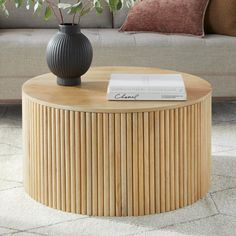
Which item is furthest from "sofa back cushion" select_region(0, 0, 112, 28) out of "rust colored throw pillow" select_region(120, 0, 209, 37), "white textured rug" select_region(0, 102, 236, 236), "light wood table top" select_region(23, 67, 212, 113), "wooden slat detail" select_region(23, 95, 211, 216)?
"wooden slat detail" select_region(23, 95, 211, 216)

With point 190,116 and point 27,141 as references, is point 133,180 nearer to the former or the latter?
point 190,116

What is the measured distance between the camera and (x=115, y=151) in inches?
94.5

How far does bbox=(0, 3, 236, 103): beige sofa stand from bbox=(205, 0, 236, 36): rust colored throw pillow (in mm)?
132

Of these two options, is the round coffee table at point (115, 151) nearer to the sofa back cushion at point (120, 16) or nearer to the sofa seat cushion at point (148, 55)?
Answer: the sofa seat cushion at point (148, 55)

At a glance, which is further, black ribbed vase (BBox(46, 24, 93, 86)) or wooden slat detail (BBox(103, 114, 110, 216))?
black ribbed vase (BBox(46, 24, 93, 86))

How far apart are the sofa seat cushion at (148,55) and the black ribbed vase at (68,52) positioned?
1.12 metres

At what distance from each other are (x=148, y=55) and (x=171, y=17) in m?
0.34

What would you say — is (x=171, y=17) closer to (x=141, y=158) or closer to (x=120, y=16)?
(x=120, y=16)

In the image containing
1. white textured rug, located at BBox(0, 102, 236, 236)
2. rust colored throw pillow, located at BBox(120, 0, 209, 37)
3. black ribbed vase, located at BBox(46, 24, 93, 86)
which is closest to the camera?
white textured rug, located at BBox(0, 102, 236, 236)

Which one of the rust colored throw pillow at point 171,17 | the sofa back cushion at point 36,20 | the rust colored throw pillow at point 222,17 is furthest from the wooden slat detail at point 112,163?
the sofa back cushion at point 36,20

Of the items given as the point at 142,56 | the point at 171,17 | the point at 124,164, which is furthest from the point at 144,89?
the point at 171,17

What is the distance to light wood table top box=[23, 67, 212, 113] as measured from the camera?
2389 mm

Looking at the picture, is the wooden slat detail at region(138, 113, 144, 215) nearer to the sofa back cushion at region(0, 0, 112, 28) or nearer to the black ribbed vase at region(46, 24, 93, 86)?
the black ribbed vase at region(46, 24, 93, 86)

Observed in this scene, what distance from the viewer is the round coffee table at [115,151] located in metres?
2.39
